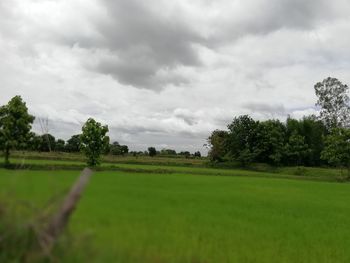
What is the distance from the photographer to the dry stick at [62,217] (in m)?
3.12

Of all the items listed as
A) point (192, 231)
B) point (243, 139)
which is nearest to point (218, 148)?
point (243, 139)

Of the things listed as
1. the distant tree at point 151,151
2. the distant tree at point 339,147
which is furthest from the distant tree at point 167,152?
the distant tree at point 339,147

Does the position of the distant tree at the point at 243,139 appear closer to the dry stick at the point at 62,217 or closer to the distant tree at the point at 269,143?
the distant tree at the point at 269,143

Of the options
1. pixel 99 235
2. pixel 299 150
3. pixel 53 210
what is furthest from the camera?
pixel 299 150

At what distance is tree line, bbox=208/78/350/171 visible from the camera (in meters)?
76.6

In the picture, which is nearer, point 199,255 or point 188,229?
point 199,255

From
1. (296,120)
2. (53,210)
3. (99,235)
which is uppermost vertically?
(296,120)

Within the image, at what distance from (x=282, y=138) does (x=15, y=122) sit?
51317mm

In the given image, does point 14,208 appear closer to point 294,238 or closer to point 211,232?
point 211,232

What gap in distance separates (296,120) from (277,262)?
84351mm

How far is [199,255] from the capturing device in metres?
7.89

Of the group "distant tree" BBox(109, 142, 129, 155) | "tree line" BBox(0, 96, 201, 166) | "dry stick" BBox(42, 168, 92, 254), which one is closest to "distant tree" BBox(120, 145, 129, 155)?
"distant tree" BBox(109, 142, 129, 155)

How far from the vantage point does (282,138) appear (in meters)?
79.8

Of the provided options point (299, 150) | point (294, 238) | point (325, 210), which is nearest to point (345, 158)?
Answer: point (299, 150)
